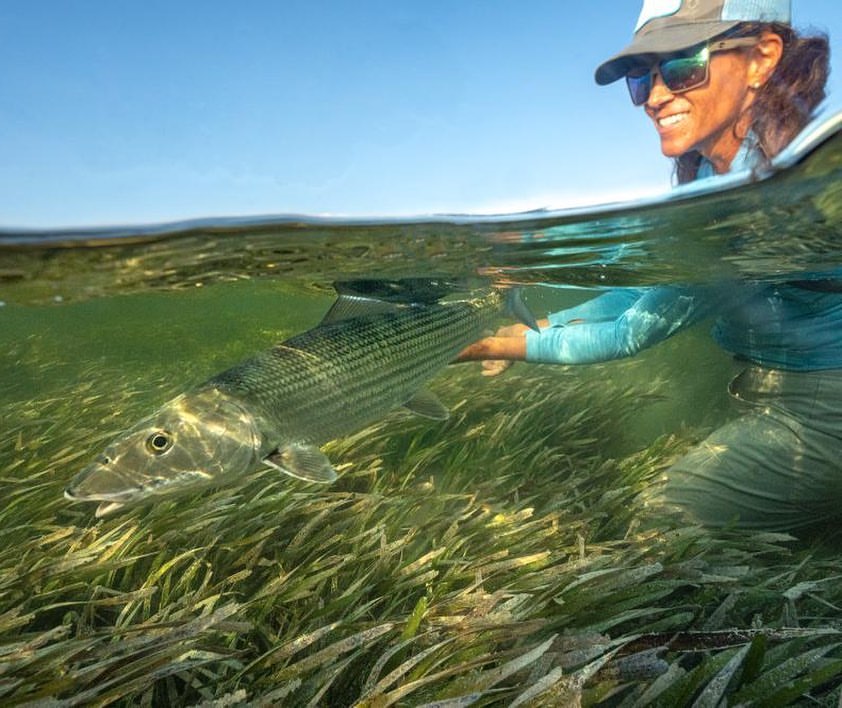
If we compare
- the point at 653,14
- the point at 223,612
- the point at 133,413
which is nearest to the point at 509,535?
the point at 223,612

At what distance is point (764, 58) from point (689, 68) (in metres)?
0.55

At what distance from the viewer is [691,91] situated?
15.3 feet

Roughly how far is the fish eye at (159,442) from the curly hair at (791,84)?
4891 mm

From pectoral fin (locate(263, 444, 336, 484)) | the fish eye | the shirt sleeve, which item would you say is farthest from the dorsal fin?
the shirt sleeve

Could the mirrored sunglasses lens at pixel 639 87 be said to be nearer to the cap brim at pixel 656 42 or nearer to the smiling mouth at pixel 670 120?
the cap brim at pixel 656 42

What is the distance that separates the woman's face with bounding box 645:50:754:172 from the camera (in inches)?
179

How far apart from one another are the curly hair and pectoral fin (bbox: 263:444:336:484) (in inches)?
167

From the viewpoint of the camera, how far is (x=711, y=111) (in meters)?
4.67

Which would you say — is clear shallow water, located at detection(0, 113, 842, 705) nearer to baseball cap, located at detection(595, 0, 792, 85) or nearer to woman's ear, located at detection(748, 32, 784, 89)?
woman's ear, located at detection(748, 32, 784, 89)

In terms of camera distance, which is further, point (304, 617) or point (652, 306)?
point (652, 306)

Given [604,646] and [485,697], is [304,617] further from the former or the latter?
[604,646]

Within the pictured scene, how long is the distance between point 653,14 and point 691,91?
2.59ft

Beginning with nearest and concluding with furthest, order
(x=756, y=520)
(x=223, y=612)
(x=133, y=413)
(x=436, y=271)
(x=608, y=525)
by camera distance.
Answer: (x=223, y=612), (x=608, y=525), (x=756, y=520), (x=133, y=413), (x=436, y=271)

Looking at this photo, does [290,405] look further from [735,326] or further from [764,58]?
[764,58]
